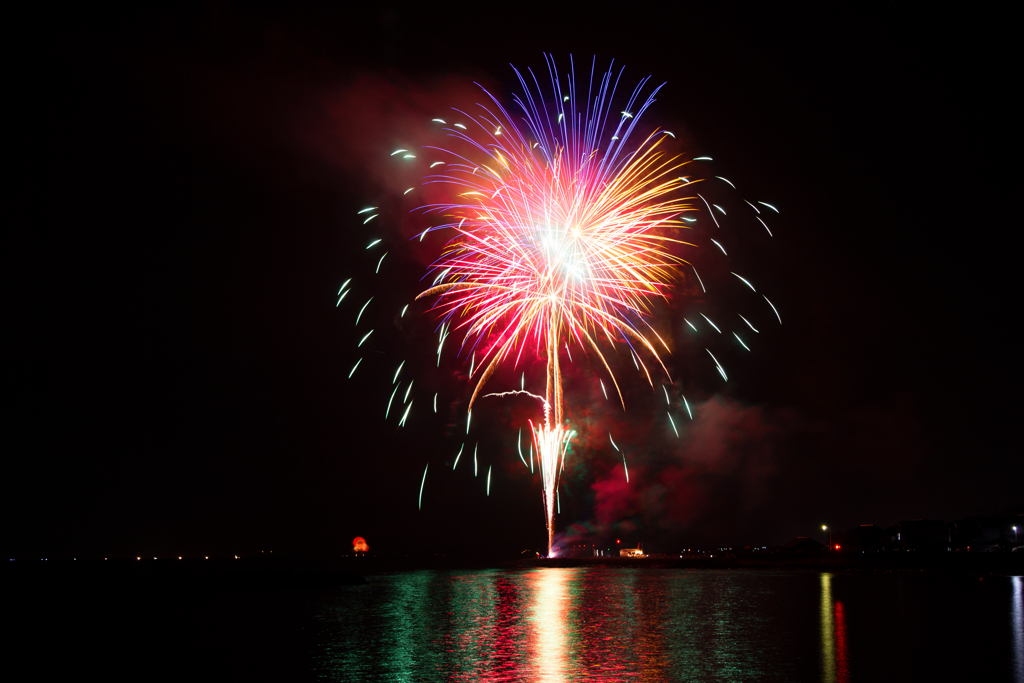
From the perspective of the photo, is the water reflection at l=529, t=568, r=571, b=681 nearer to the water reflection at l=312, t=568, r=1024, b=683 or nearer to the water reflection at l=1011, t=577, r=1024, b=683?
the water reflection at l=312, t=568, r=1024, b=683

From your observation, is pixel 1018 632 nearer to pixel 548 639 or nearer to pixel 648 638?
pixel 648 638

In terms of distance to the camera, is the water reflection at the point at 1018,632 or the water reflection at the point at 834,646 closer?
the water reflection at the point at 834,646

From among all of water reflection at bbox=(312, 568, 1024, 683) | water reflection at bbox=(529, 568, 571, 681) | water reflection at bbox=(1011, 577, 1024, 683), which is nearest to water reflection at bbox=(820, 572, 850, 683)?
water reflection at bbox=(312, 568, 1024, 683)

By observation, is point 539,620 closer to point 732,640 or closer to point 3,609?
point 732,640

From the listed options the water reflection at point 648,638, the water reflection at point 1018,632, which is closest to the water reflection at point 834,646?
the water reflection at point 648,638

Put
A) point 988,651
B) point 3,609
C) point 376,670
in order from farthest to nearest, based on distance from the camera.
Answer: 1. point 3,609
2. point 988,651
3. point 376,670

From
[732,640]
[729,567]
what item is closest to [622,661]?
[732,640]

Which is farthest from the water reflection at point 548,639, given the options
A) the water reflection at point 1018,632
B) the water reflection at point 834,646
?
the water reflection at point 1018,632

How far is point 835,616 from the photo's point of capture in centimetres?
3019

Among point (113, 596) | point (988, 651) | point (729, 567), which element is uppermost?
point (988, 651)

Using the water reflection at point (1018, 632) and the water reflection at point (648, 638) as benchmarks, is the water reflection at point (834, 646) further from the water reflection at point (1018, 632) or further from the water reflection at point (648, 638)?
the water reflection at point (1018, 632)

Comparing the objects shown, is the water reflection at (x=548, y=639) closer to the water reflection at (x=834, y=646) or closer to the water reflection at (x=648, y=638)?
the water reflection at (x=648, y=638)

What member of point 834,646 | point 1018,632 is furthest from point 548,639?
point 1018,632

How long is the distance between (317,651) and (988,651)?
65.1 ft
